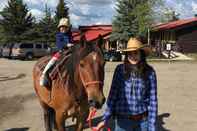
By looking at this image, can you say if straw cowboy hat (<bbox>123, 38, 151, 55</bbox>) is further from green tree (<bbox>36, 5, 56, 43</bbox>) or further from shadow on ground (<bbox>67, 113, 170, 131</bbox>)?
green tree (<bbox>36, 5, 56, 43</bbox>)

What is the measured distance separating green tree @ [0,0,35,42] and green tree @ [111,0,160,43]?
15757 mm

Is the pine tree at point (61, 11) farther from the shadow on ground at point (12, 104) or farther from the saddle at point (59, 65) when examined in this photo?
the saddle at point (59, 65)

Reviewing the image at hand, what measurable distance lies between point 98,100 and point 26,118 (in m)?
6.34

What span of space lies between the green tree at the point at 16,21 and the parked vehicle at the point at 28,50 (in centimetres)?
1621

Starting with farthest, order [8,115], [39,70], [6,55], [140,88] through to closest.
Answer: [6,55], [8,115], [39,70], [140,88]

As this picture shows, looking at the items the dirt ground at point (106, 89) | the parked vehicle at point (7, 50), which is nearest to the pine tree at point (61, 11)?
the parked vehicle at point (7, 50)

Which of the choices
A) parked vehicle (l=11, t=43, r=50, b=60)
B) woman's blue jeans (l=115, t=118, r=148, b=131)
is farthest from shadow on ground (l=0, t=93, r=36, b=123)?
parked vehicle (l=11, t=43, r=50, b=60)

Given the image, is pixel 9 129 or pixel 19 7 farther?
pixel 19 7

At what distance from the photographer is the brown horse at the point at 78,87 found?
527 cm

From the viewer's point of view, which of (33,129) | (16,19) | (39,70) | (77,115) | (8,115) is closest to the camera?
(77,115)

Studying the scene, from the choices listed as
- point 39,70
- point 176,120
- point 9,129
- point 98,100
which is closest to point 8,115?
point 9,129

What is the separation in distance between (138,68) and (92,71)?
2.11ft

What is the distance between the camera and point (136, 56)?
199 inches

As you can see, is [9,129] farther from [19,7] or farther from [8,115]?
[19,7]
